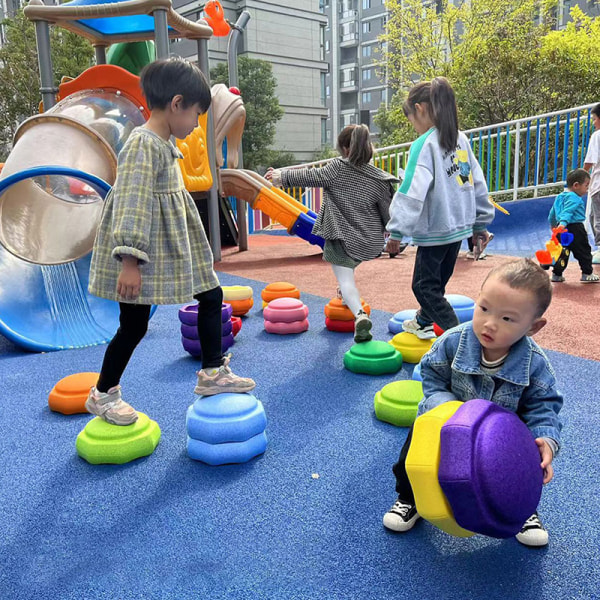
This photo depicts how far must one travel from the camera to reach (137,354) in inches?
165

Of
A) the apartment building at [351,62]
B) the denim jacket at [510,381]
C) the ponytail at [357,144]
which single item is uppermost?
the apartment building at [351,62]

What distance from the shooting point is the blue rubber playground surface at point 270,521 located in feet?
5.72

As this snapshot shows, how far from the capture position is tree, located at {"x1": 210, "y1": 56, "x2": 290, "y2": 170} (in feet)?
110

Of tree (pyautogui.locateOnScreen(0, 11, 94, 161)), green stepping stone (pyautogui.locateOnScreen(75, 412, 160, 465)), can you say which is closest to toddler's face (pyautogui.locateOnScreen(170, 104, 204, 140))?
green stepping stone (pyautogui.locateOnScreen(75, 412, 160, 465))

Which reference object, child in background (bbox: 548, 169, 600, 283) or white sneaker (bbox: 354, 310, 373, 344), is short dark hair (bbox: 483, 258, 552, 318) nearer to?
white sneaker (bbox: 354, 310, 373, 344)

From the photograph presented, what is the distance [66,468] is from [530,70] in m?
17.2

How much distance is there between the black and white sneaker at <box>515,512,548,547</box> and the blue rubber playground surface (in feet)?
0.11

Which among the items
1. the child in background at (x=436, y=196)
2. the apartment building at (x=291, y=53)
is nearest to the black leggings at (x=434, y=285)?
the child in background at (x=436, y=196)

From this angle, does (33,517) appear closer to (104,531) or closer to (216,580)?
(104,531)

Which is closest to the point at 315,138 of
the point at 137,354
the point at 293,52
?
the point at 293,52

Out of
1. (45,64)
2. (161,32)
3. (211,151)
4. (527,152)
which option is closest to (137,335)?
(161,32)

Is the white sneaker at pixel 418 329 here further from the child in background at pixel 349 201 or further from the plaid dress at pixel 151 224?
the plaid dress at pixel 151 224

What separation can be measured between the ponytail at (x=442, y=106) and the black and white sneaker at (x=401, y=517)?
2102 millimetres

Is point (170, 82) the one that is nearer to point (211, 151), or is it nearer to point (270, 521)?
point (270, 521)
